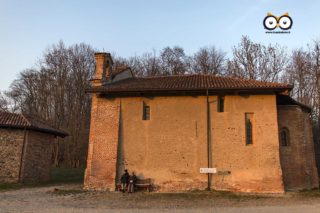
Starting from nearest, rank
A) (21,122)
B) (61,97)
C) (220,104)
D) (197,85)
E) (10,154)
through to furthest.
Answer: (220,104) < (197,85) < (10,154) < (21,122) < (61,97)

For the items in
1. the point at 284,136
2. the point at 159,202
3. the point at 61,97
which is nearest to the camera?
the point at 159,202

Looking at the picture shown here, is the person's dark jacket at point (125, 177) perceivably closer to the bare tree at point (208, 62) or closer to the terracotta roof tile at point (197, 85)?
the terracotta roof tile at point (197, 85)

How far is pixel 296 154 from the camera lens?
55.7 feet

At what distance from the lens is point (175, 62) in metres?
38.7

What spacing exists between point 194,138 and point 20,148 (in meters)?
11.4

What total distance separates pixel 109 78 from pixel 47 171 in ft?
28.7

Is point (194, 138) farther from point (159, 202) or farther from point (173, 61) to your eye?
point (173, 61)

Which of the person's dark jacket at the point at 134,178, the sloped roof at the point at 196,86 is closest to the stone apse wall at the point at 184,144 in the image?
the person's dark jacket at the point at 134,178

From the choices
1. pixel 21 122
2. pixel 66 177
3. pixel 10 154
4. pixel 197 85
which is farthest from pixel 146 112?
pixel 66 177

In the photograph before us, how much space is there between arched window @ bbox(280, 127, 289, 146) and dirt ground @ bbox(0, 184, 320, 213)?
3643mm

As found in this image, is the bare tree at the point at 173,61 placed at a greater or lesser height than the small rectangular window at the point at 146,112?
greater

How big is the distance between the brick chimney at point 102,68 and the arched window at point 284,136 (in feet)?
36.1

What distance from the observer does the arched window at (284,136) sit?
17345mm

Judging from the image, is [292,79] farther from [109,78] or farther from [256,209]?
[256,209]
